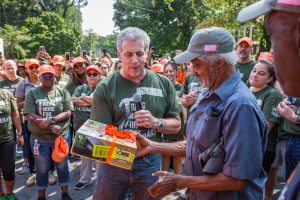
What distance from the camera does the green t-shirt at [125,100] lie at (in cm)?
272

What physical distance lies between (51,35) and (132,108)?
104ft

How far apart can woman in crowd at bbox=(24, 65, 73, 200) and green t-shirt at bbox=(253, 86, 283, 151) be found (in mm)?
2782

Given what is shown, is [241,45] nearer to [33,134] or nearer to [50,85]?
[50,85]

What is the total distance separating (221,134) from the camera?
1848mm

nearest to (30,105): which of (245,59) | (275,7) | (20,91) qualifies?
(20,91)

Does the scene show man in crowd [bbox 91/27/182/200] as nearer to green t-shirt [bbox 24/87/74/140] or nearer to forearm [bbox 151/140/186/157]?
forearm [bbox 151/140/186/157]

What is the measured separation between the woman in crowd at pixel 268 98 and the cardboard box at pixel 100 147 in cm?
231

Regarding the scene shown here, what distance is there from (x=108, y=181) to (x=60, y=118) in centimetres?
206

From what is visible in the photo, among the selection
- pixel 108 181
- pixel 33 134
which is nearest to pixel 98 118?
pixel 108 181

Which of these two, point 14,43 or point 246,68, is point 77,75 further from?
point 14,43

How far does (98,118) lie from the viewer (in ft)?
8.82

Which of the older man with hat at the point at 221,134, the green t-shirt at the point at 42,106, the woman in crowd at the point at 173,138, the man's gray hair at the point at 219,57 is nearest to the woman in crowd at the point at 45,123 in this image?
the green t-shirt at the point at 42,106

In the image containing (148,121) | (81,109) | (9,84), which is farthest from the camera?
(9,84)

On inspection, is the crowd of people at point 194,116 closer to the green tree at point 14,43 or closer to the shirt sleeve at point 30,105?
the shirt sleeve at point 30,105
